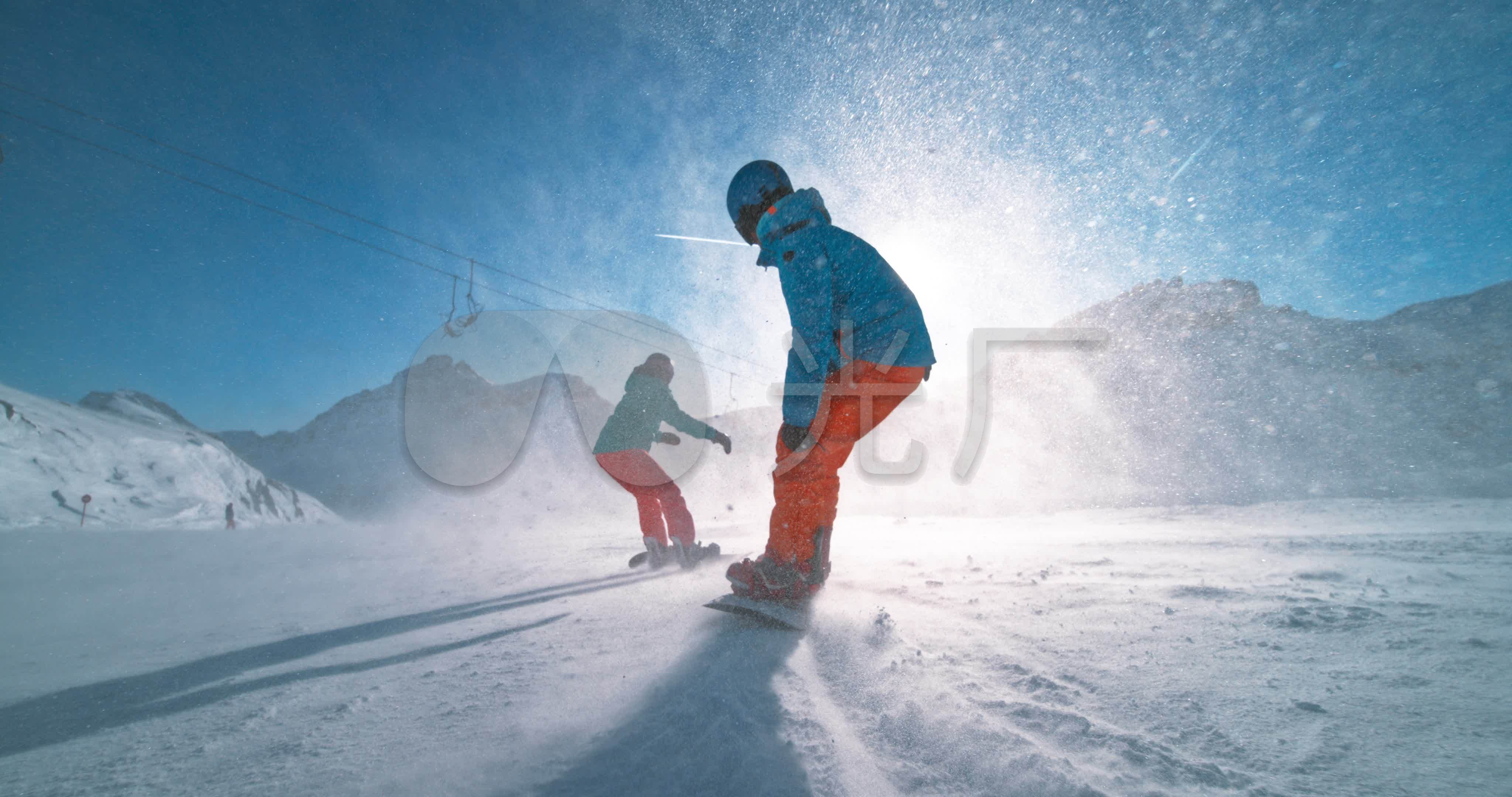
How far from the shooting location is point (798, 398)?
6.82 feet

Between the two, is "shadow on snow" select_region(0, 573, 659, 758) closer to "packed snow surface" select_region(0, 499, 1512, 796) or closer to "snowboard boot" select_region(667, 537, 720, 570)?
"packed snow surface" select_region(0, 499, 1512, 796)

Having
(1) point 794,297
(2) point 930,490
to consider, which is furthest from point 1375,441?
(1) point 794,297

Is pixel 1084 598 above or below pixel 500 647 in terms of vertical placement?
above

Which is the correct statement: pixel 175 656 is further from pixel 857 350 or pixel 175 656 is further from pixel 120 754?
pixel 857 350

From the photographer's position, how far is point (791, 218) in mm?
2281

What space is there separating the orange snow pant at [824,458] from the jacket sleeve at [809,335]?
7 cm

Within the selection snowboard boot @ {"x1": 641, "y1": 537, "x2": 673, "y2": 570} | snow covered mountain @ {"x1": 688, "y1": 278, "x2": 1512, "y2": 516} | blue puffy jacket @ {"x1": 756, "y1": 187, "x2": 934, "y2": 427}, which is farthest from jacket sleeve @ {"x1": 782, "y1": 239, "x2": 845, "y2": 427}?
snow covered mountain @ {"x1": 688, "y1": 278, "x2": 1512, "y2": 516}

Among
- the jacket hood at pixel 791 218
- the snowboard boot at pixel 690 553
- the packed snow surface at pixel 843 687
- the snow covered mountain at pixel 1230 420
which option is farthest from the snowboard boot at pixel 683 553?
the snow covered mountain at pixel 1230 420

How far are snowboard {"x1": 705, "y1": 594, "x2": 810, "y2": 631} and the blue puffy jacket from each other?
2.39ft

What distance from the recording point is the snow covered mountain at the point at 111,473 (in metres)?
11.8

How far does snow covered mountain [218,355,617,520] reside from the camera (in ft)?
74.2

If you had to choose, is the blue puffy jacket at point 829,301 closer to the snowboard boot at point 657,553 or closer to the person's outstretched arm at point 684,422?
the person's outstretched arm at point 684,422

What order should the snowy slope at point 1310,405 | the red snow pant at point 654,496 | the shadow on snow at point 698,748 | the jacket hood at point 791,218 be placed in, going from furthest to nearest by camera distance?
the snowy slope at point 1310,405 → the red snow pant at point 654,496 → the jacket hood at point 791,218 → the shadow on snow at point 698,748

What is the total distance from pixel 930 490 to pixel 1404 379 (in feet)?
35.4
